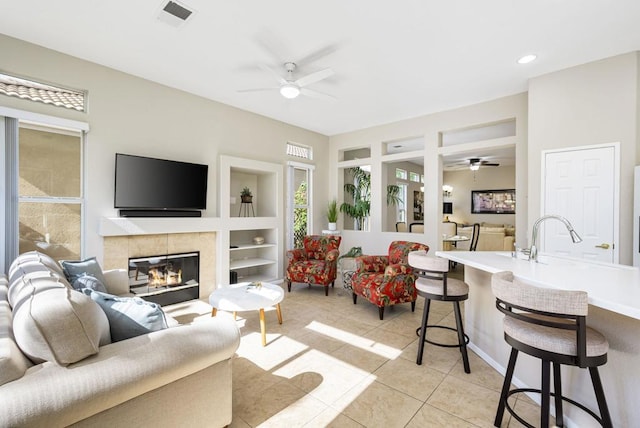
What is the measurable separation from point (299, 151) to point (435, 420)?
509cm

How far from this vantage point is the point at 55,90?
3234 millimetres

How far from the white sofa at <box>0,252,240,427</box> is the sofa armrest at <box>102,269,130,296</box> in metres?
1.43

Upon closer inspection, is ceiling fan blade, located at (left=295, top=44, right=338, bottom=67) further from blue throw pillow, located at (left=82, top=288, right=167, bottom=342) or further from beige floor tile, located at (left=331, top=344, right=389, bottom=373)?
beige floor tile, located at (left=331, top=344, right=389, bottom=373)

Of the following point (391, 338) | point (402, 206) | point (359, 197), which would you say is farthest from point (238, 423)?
point (402, 206)

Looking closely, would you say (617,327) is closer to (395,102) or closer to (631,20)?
(631,20)

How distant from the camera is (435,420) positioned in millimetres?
1857

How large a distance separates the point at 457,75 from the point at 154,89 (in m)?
4.00

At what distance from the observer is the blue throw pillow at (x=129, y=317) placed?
5.01ft

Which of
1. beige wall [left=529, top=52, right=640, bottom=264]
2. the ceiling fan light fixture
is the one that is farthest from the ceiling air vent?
beige wall [left=529, top=52, right=640, bottom=264]

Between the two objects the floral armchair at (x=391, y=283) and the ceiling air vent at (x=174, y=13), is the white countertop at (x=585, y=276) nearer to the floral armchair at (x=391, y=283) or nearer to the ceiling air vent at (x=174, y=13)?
the floral armchair at (x=391, y=283)

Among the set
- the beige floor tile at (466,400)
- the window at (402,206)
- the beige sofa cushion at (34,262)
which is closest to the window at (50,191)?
the beige sofa cushion at (34,262)

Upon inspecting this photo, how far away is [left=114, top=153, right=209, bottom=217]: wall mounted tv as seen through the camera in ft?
11.7

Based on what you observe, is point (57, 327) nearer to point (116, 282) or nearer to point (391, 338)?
point (116, 282)

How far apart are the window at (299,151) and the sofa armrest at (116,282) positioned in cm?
359
